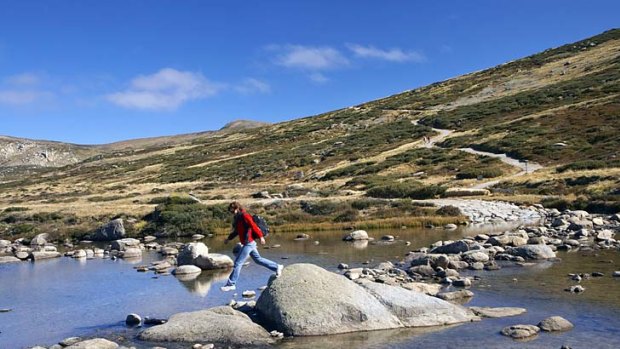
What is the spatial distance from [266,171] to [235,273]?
80806 millimetres

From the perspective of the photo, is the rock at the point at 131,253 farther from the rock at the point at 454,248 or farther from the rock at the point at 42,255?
the rock at the point at 454,248

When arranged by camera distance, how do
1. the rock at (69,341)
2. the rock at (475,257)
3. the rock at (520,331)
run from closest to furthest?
the rock at (520,331)
the rock at (69,341)
the rock at (475,257)

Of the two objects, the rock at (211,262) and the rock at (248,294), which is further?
the rock at (211,262)

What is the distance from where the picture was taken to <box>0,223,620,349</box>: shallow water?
1335 cm

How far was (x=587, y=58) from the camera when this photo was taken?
14762 cm

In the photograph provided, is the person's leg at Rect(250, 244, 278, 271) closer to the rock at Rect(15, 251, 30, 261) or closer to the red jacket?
the red jacket

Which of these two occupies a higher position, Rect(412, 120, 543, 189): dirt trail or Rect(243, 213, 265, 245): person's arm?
Rect(412, 120, 543, 189): dirt trail

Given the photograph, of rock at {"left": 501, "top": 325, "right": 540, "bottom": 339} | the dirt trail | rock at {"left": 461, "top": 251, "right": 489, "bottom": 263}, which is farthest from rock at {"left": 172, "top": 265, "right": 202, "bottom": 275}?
the dirt trail

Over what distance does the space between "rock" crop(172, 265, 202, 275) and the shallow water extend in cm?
48

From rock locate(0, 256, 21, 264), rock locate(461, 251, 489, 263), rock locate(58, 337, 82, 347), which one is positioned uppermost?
rock locate(461, 251, 489, 263)

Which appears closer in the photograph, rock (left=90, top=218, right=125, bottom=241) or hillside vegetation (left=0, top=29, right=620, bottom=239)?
rock (left=90, top=218, right=125, bottom=241)

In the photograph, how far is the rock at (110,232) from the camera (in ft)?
137

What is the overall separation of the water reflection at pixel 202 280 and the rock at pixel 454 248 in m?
10.00

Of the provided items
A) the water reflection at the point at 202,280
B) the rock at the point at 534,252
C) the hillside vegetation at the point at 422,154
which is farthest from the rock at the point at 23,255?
the rock at the point at 534,252
